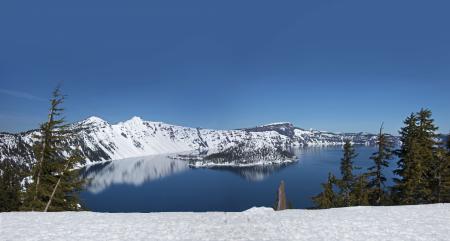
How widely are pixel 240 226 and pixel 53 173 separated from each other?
22455 millimetres

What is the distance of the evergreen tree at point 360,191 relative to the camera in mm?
39438

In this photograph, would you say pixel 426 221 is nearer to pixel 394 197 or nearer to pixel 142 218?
pixel 142 218

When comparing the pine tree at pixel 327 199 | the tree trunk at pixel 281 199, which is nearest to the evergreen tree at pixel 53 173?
the tree trunk at pixel 281 199

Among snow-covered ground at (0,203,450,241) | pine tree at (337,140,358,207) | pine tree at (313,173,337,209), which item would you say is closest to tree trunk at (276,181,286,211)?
snow-covered ground at (0,203,450,241)

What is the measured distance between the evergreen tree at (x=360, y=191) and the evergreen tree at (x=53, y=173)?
3076 centimetres

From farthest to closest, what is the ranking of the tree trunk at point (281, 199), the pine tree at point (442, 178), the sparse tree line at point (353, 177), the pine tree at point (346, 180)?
1. the pine tree at point (346, 180)
2. the pine tree at point (442, 178)
3. the sparse tree line at point (353, 177)
4. the tree trunk at point (281, 199)

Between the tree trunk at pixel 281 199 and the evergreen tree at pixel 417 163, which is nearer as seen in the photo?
the tree trunk at pixel 281 199

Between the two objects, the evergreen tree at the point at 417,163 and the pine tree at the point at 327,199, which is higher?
the evergreen tree at the point at 417,163

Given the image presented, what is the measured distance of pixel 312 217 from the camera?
18.8 metres

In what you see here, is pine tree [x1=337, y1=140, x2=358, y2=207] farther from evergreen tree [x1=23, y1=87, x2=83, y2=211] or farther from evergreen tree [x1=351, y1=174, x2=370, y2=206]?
evergreen tree [x1=23, y1=87, x2=83, y2=211]

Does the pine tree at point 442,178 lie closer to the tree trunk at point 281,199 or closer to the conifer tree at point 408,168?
the conifer tree at point 408,168

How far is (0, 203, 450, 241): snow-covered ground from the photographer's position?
1448 cm

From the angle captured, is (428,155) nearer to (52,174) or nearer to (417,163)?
(417,163)

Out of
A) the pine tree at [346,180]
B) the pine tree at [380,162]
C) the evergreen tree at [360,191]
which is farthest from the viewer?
the pine tree at [346,180]
